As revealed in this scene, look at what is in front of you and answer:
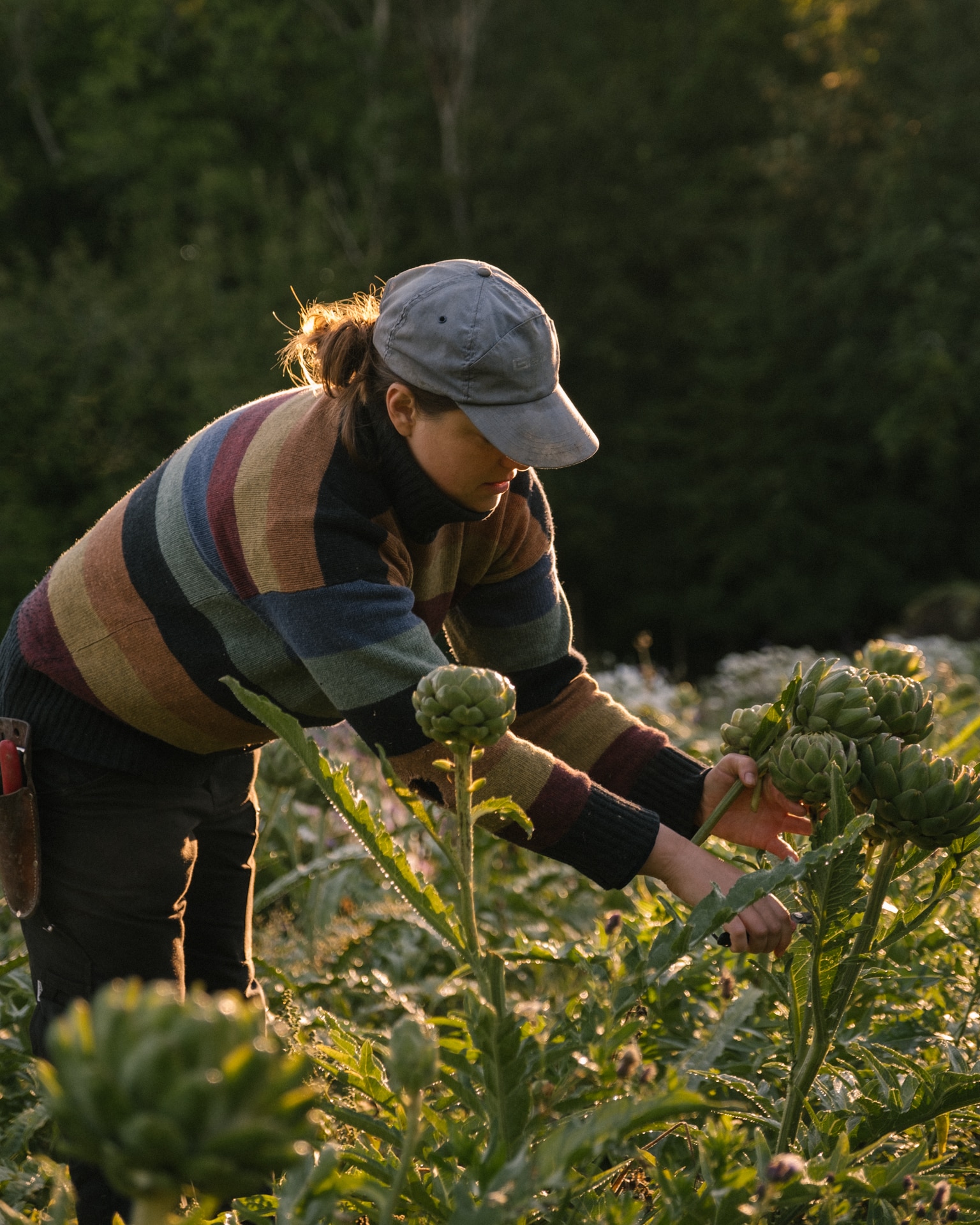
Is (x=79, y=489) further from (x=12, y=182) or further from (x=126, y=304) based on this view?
(x=12, y=182)

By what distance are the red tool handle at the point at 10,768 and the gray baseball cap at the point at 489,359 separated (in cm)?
72

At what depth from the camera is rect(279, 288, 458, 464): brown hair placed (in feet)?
5.04

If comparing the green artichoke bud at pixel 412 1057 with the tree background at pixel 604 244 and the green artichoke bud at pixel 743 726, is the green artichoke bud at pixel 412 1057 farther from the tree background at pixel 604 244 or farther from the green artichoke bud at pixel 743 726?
the tree background at pixel 604 244

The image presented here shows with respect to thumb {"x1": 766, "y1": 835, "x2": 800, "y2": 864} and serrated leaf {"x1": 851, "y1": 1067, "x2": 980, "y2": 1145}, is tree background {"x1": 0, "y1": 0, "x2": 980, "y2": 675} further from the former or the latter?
serrated leaf {"x1": 851, "y1": 1067, "x2": 980, "y2": 1145}

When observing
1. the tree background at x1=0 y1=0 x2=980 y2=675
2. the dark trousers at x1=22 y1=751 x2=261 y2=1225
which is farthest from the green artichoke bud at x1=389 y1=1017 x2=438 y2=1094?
the tree background at x1=0 y1=0 x2=980 y2=675

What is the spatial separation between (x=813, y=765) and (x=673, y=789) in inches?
23.6

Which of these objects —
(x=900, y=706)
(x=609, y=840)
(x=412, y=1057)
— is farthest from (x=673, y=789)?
(x=412, y=1057)

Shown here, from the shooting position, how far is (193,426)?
1370 cm

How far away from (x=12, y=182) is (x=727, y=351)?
956 cm

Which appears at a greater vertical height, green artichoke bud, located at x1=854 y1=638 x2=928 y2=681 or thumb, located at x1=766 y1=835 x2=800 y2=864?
green artichoke bud, located at x1=854 y1=638 x2=928 y2=681

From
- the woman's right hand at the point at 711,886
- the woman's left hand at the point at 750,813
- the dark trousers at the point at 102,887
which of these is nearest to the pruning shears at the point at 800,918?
the woman's right hand at the point at 711,886

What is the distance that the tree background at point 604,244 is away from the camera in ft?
44.2

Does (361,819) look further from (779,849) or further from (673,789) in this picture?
(673,789)

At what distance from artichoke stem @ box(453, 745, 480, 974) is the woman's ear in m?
0.57
